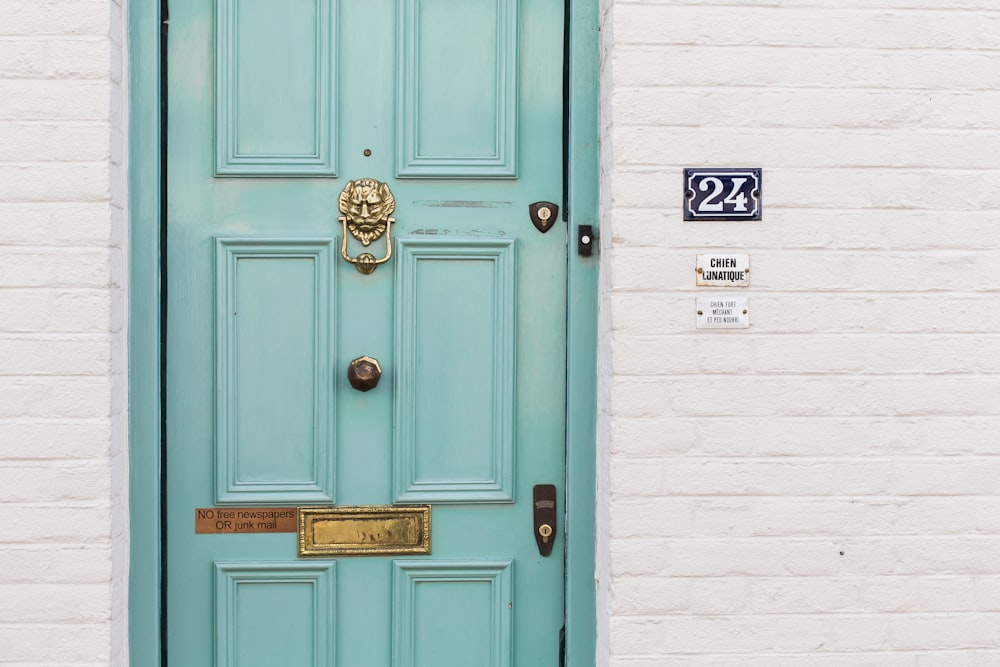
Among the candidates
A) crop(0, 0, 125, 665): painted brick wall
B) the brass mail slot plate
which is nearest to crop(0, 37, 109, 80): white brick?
crop(0, 0, 125, 665): painted brick wall

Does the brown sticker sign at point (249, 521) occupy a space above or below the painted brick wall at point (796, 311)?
below

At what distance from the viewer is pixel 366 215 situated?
8.16 ft

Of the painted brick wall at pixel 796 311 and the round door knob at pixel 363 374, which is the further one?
the round door knob at pixel 363 374

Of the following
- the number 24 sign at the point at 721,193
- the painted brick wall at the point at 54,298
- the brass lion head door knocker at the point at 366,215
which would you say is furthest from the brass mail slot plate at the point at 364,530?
the number 24 sign at the point at 721,193

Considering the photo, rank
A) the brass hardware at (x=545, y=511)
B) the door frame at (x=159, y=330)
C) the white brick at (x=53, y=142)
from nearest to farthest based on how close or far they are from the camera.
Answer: the white brick at (x=53, y=142), the door frame at (x=159, y=330), the brass hardware at (x=545, y=511)

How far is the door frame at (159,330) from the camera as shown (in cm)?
245

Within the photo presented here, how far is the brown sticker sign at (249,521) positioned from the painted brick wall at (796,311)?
846 millimetres

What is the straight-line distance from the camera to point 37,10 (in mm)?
2271

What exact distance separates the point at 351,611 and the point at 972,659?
1.59m

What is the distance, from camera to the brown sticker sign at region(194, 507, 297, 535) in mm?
2525

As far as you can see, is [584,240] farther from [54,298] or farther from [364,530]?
[54,298]

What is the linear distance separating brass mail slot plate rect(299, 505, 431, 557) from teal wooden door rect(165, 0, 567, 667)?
0.03 m

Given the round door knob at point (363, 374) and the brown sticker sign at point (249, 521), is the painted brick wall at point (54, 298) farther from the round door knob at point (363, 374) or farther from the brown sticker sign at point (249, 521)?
the round door knob at point (363, 374)

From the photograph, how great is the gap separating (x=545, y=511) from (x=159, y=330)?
3.61ft
